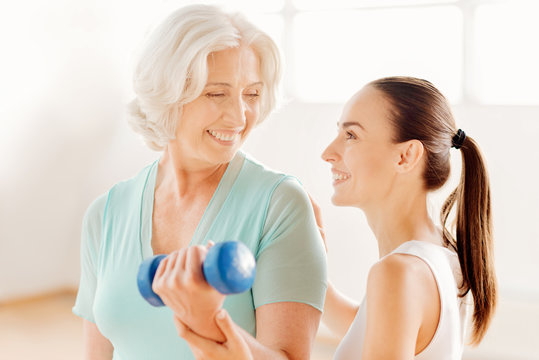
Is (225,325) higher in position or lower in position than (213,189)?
lower

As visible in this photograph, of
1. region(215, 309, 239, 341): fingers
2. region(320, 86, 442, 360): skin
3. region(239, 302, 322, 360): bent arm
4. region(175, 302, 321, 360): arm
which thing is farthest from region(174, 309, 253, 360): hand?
region(320, 86, 442, 360): skin

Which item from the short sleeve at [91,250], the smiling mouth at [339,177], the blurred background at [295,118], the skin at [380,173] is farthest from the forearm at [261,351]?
the blurred background at [295,118]

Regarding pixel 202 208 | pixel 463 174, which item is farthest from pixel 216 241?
pixel 463 174

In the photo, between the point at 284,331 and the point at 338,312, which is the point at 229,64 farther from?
the point at 338,312

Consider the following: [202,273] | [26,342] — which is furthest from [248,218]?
[26,342]

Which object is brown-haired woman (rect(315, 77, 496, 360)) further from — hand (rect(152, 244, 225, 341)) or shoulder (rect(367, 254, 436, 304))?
hand (rect(152, 244, 225, 341))

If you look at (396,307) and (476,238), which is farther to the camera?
(476,238)

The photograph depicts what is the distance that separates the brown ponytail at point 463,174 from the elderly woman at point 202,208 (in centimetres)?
29

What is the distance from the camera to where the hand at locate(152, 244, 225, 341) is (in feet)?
3.30

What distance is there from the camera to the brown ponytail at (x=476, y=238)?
61.7 inches

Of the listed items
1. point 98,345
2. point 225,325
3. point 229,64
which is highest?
point 229,64

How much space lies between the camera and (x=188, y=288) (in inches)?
39.8

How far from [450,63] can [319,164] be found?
0.90 m

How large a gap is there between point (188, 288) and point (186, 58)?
26.3 inches
